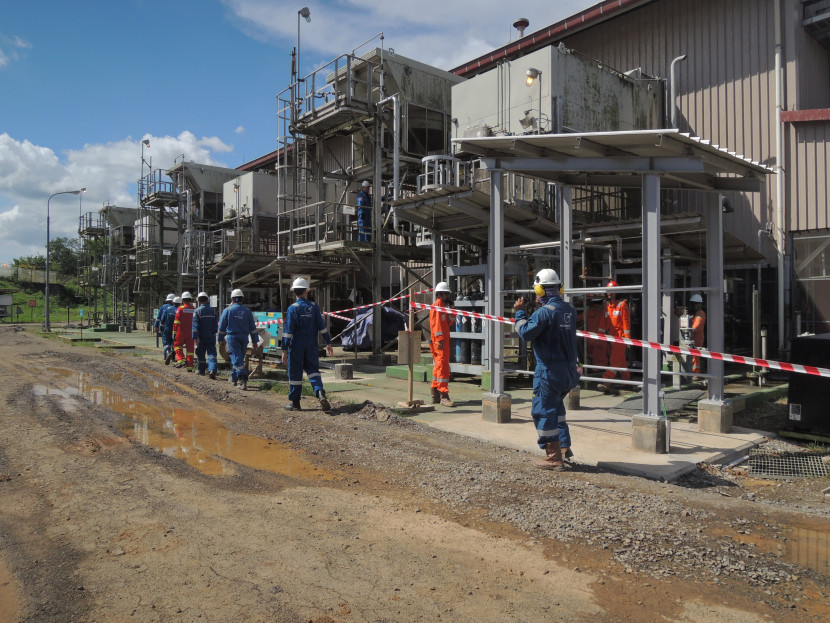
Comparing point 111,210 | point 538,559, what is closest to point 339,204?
point 538,559

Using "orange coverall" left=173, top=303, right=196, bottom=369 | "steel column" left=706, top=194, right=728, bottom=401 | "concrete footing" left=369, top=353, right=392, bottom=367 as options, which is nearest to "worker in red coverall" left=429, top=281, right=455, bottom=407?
"steel column" left=706, top=194, right=728, bottom=401

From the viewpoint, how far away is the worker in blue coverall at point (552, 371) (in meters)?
5.92

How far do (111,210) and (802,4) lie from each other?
3565cm

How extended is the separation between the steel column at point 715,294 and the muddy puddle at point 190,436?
16.6 ft

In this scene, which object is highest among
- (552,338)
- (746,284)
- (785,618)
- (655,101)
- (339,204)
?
(655,101)

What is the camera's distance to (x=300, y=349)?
31.1 ft

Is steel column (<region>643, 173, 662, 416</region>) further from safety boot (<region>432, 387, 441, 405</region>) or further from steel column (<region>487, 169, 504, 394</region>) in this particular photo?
safety boot (<region>432, 387, 441, 405</region>)

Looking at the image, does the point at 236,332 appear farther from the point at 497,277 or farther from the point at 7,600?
the point at 7,600

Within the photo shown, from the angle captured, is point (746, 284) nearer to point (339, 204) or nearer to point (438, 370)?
point (438, 370)

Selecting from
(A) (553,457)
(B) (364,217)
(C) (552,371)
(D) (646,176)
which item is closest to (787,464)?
(A) (553,457)

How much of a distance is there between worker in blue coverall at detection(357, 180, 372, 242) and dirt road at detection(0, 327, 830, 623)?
9.36 m

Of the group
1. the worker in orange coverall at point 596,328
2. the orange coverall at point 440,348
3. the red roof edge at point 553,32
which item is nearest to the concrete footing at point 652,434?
the orange coverall at point 440,348

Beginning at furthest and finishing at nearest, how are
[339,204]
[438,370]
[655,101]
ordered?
[339,204], [655,101], [438,370]

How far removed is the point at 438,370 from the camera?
966cm
